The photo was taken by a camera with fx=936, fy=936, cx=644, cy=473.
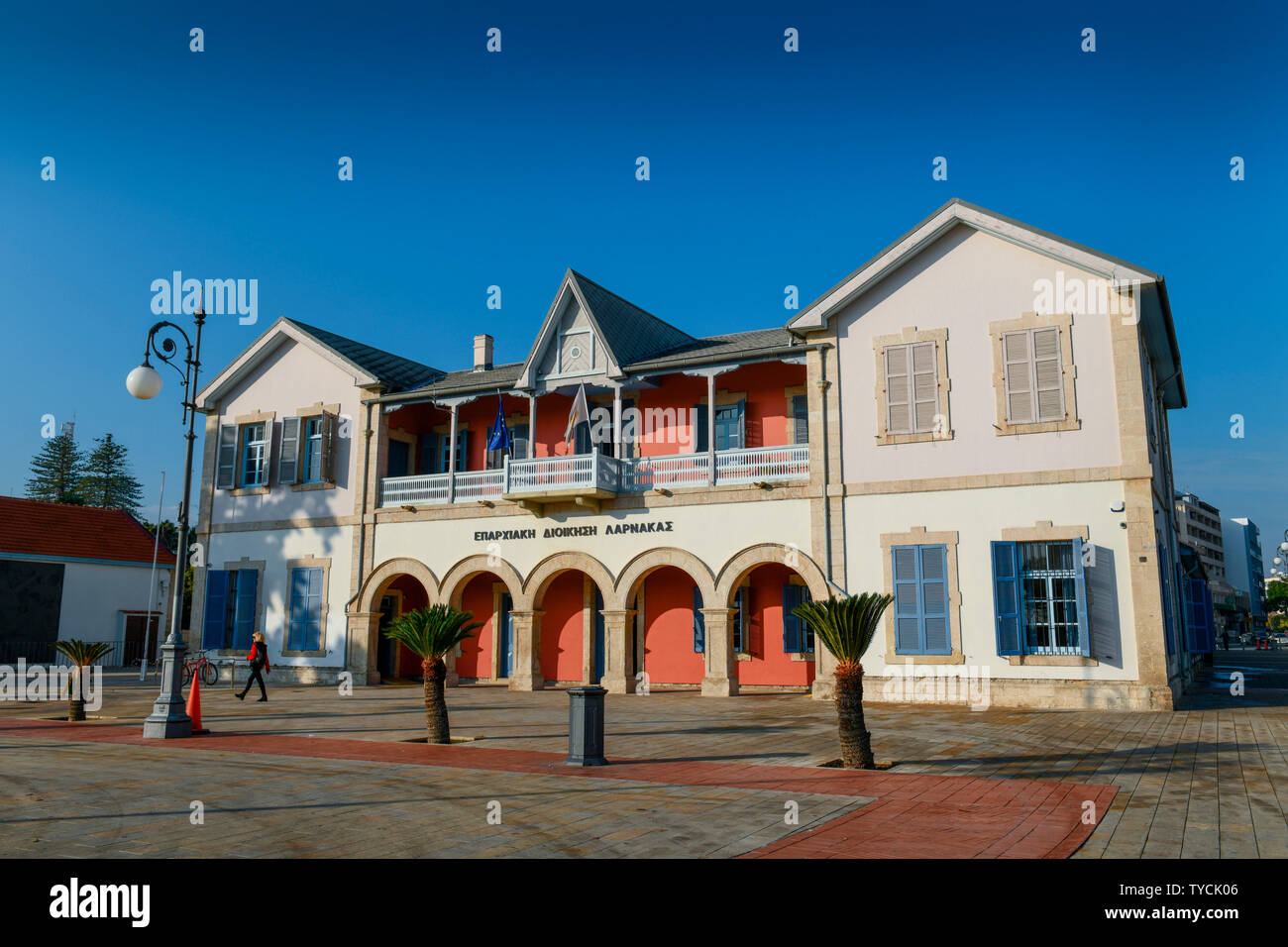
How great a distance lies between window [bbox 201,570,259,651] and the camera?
26.1 meters

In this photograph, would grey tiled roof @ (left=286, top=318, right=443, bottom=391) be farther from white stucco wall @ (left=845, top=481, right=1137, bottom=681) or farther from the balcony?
white stucco wall @ (left=845, top=481, right=1137, bottom=681)

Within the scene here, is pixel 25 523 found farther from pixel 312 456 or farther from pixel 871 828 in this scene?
pixel 871 828

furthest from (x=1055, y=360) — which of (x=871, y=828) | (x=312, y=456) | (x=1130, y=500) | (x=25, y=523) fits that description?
(x=25, y=523)

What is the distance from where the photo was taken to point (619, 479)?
72.5 ft

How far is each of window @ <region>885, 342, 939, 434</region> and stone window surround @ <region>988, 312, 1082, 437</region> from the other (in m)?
1.18

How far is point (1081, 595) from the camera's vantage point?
17000 mm

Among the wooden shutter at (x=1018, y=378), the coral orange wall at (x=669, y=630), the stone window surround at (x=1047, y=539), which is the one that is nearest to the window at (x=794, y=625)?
the coral orange wall at (x=669, y=630)

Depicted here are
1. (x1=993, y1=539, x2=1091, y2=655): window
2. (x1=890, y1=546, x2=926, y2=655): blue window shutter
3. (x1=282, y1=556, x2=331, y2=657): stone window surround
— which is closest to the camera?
(x1=993, y1=539, x2=1091, y2=655): window

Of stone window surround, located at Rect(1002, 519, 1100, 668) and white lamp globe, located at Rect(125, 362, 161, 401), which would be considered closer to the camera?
white lamp globe, located at Rect(125, 362, 161, 401)

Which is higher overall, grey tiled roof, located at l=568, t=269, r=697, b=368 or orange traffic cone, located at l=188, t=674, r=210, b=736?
grey tiled roof, located at l=568, t=269, r=697, b=368

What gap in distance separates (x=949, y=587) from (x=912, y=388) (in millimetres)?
4091

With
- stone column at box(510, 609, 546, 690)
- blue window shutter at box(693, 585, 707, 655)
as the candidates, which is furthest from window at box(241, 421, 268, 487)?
blue window shutter at box(693, 585, 707, 655)

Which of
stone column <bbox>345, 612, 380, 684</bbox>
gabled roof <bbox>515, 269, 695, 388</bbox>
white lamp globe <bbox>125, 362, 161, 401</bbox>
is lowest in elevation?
stone column <bbox>345, 612, 380, 684</bbox>
